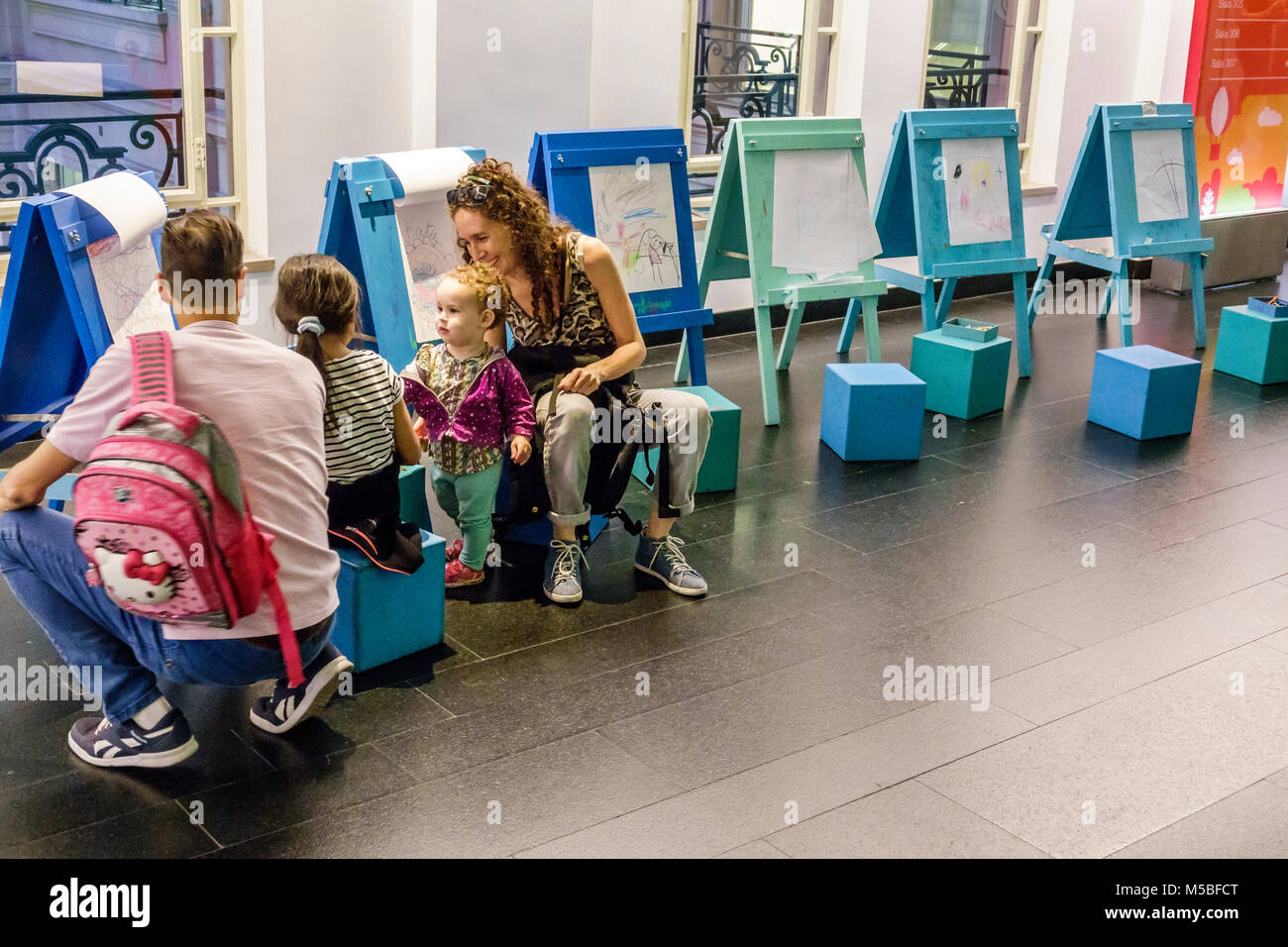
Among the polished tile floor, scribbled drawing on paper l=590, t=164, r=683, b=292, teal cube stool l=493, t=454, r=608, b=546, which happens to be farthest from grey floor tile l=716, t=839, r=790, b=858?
scribbled drawing on paper l=590, t=164, r=683, b=292

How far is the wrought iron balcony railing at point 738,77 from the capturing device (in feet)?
21.3

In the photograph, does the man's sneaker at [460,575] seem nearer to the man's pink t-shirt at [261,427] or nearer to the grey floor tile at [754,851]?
the man's pink t-shirt at [261,427]

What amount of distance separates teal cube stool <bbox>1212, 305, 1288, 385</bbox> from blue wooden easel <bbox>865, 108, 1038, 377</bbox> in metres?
0.94

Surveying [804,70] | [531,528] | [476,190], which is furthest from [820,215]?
[476,190]

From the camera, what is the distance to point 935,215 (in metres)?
6.00

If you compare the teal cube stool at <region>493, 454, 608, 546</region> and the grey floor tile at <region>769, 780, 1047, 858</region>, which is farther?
the teal cube stool at <region>493, 454, 608, 546</region>

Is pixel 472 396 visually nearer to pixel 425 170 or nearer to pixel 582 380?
pixel 582 380

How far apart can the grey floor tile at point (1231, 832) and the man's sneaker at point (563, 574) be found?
61.4 inches

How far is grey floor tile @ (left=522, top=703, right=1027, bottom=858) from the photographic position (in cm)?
260

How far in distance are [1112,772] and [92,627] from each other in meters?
2.12

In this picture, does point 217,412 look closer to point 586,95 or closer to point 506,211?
point 506,211

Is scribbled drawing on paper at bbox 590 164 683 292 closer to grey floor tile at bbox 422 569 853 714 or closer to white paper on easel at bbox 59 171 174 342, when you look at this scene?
grey floor tile at bbox 422 569 853 714
